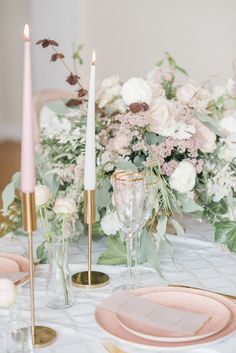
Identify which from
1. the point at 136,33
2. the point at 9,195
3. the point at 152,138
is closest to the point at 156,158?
the point at 152,138

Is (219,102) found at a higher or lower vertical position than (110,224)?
higher

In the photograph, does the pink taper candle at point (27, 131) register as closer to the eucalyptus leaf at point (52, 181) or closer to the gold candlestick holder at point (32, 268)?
the gold candlestick holder at point (32, 268)

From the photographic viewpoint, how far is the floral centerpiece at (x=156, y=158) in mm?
1500

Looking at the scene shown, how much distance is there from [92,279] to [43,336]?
28 cm

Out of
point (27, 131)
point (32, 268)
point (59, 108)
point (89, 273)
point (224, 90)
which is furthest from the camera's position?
point (59, 108)

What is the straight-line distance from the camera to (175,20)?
447cm

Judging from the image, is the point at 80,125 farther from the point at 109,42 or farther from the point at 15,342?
the point at 109,42

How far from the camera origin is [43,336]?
1172 mm

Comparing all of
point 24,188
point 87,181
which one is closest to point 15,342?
point 24,188

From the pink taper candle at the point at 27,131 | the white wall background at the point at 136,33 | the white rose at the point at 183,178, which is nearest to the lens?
the pink taper candle at the point at 27,131

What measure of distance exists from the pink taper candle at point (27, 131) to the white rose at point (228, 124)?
0.71 metres

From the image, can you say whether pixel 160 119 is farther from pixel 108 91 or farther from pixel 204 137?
pixel 108 91

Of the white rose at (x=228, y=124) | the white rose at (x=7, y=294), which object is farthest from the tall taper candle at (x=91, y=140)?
the white rose at (x=228, y=124)

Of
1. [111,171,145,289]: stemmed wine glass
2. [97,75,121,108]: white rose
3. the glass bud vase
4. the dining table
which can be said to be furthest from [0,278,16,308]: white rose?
[97,75,121,108]: white rose
